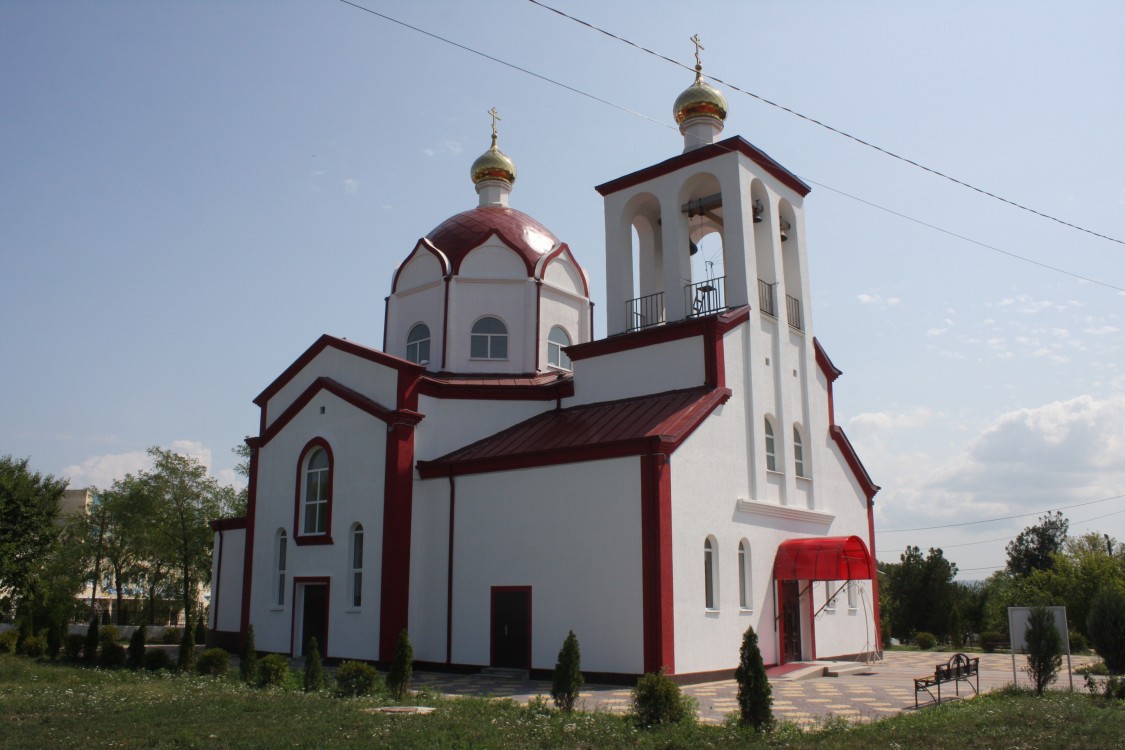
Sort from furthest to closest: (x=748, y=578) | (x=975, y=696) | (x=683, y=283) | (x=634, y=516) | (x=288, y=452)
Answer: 1. (x=288, y=452)
2. (x=683, y=283)
3. (x=748, y=578)
4. (x=634, y=516)
5. (x=975, y=696)

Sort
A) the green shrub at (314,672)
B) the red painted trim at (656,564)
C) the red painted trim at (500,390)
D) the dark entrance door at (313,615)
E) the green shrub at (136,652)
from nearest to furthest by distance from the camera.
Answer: the green shrub at (314,672) → the red painted trim at (656,564) → the green shrub at (136,652) → the dark entrance door at (313,615) → the red painted trim at (500,390)

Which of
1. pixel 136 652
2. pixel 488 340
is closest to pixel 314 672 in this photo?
pixel 136 652

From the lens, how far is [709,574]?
16438 mm

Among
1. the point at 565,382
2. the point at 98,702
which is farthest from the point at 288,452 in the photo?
the point at 98,702

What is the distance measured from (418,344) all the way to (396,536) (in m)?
6.51

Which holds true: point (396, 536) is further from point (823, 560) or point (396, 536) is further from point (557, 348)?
point (823, 560)

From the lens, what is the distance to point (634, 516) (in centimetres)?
1547

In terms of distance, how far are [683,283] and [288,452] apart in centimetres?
1012

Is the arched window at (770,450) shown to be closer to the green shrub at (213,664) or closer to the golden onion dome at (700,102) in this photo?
the golden onion dome at (700,102)

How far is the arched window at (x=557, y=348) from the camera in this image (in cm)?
2300

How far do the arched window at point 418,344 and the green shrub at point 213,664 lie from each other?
8.75 m

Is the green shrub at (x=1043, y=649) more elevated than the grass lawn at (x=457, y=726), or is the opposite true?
the green shrub at (x=1043, y=649)

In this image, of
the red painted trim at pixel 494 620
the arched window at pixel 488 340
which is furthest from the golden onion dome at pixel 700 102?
the red painted trim at pixel 494 620

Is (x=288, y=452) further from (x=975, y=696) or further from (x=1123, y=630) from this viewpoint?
(x=1123, y=630)
